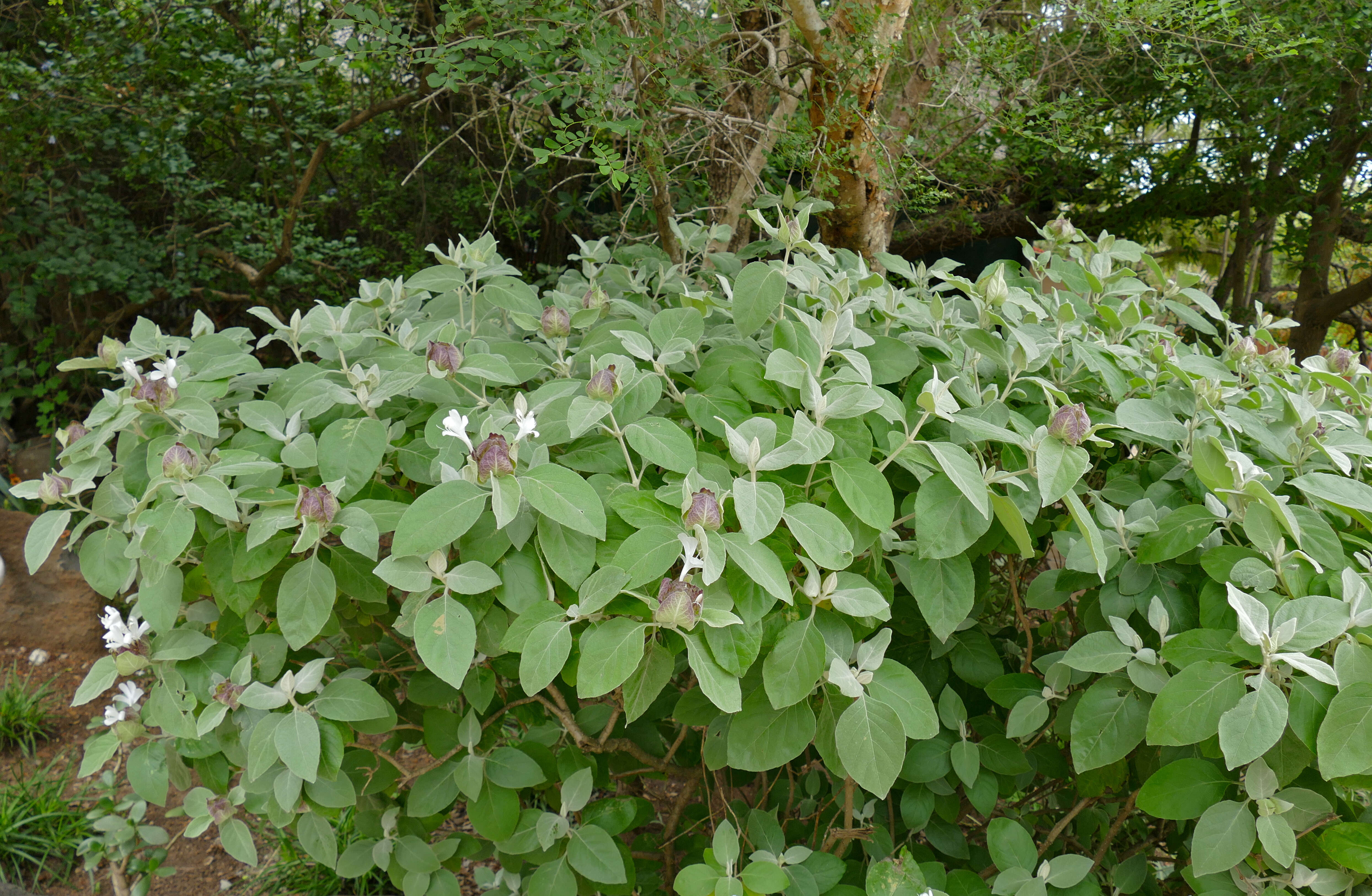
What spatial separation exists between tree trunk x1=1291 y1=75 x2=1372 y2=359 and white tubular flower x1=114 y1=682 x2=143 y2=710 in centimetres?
492

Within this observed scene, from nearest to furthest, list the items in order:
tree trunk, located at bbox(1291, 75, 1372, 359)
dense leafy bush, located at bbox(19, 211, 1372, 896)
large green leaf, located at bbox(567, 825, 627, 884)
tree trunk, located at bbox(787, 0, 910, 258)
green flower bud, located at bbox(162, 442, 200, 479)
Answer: dense leafy bush, located at bbox(19, 211, 1372, 896), green flower bud, located at bbox(162, 442, 200, 479), large green leaf, located at bbox(567, 825, 627, 884), tree trunk, located at bbox(787, 0, 910, 258), tree trunk, located at bbox(1291, 75, 1372, 359)

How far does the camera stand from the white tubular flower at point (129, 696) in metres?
1.38

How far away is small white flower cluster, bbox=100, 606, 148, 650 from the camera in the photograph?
124cm

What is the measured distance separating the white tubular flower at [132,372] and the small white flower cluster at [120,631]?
12.2 inches

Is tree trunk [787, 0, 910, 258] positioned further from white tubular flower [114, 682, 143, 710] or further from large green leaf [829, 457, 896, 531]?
white tubular flower [114, 682, 143, 710]

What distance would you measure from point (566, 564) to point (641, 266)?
119 cm

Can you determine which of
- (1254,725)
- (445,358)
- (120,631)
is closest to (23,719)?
(120,631)

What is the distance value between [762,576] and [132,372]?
91 cm

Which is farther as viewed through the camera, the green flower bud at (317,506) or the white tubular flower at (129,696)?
the white tubular flower at (129,696)

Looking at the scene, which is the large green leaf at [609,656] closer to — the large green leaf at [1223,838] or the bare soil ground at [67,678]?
the large green leaf at [1223,838]

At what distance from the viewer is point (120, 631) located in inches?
49.3

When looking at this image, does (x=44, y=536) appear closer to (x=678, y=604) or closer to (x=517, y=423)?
(x=517, y=423)

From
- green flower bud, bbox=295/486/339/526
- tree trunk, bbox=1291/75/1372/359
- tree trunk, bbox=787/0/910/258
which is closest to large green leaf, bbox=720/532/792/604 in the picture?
green flower bud, bbox=295/486/339/526

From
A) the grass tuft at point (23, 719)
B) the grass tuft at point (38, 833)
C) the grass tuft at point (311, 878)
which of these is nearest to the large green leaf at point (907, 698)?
the grass tuft at point (311, 878)
